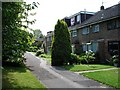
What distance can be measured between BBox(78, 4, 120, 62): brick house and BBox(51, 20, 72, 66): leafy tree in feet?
15.7

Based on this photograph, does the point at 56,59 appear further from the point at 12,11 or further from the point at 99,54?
the point at 12,11

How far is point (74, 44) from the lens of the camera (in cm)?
3762

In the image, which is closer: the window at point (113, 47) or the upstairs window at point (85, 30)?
the window at point (113, 47)

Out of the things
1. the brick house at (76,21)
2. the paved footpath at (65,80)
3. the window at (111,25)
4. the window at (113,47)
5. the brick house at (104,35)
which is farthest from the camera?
the brick house at (76,21)

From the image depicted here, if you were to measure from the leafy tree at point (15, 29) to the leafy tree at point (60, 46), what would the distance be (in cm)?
1202

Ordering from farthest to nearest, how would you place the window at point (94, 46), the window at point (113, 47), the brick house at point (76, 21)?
the brick house at point (76, 21) < the window at point (94, 46) < the window at point (113, 47)

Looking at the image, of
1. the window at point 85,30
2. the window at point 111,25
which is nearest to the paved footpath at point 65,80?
the window at point 111,25

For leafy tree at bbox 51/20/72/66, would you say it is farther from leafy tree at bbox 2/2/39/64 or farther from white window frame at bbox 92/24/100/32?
leafy tree at bbox 2/2/39/64

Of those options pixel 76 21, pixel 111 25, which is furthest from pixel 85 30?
pixel 111 25

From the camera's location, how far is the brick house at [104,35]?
86.7 ft

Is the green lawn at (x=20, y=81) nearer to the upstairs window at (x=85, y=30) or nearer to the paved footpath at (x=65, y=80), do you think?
the paved footpath at (x=65, y=80)

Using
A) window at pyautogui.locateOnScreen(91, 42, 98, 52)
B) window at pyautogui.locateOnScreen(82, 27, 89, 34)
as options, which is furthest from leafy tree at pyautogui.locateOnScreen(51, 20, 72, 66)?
window at pyautogui.locateOnScreen(82, 27, 89, 34)

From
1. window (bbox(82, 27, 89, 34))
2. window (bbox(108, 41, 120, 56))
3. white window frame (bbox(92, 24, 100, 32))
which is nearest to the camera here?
window (bbox(108, 41, 120, 56))

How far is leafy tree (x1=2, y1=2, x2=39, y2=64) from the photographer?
39.7 feet
